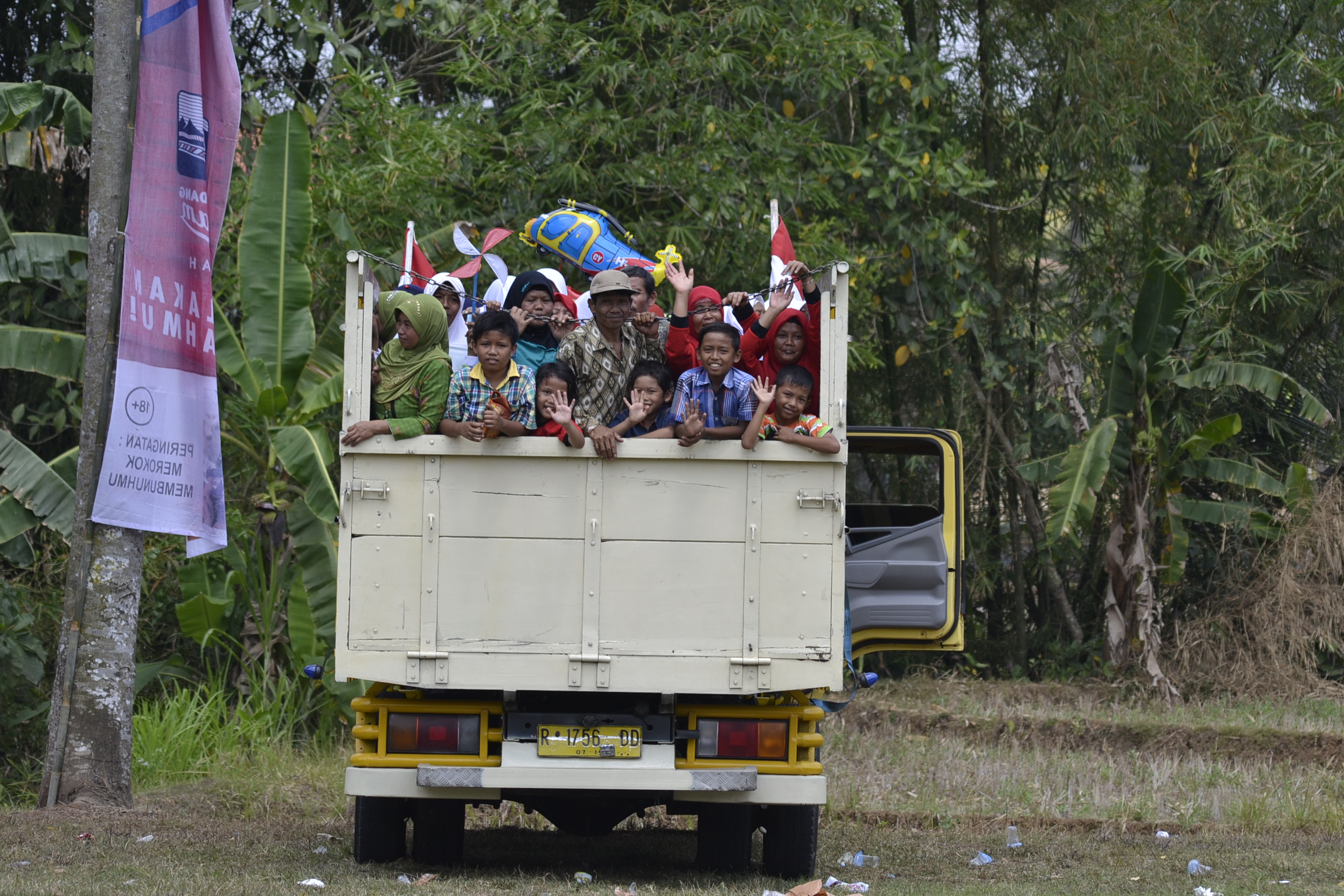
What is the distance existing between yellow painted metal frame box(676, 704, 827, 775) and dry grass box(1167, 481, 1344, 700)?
349 inches

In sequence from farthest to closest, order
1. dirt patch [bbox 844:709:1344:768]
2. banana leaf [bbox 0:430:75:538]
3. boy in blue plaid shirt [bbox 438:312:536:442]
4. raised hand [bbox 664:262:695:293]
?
dirt patch [bbox 844:709:1344:768], banana leaf [bbox 0:430:75:538], raised hand [bbox 664:262:695:293], boy in blue plaid shirt [bbox 438:312:536:442]

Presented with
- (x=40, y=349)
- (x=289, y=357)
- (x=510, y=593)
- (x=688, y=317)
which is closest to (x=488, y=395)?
(x=510, y=593)

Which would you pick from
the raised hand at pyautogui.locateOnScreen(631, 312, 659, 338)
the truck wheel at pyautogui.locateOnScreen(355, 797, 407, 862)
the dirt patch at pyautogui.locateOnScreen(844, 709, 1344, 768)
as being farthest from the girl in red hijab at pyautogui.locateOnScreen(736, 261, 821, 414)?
the dirt patch at pyautogui.locateOnScreen(844, 709, 1344, 768)

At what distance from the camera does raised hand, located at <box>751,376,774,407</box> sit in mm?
5660

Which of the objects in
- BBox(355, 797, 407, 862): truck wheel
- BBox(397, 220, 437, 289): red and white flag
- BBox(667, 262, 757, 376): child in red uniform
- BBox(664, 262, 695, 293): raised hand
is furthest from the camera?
BBox(397, 220, 437, 289): red and white flag

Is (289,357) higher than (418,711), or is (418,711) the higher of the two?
(289,357)

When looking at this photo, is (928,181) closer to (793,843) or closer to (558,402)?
(558,402)

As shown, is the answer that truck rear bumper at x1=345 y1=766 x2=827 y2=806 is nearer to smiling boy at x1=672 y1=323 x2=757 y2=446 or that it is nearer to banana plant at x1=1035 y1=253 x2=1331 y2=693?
smiling boy at x1=672 y1=323 x2=757 y2=446

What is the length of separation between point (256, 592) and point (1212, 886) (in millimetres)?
6858

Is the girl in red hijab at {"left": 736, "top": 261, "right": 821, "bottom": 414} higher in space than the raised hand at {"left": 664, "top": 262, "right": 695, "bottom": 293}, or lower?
lower

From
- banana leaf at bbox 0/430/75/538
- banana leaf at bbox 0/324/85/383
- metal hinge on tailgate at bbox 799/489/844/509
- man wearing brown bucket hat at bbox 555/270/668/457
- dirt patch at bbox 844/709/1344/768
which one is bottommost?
dirt patch at bbox 844/709/1344/768

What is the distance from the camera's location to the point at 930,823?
8.12 meters

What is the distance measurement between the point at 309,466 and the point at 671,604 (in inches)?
169

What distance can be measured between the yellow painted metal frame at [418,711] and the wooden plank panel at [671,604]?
2.10 ft
